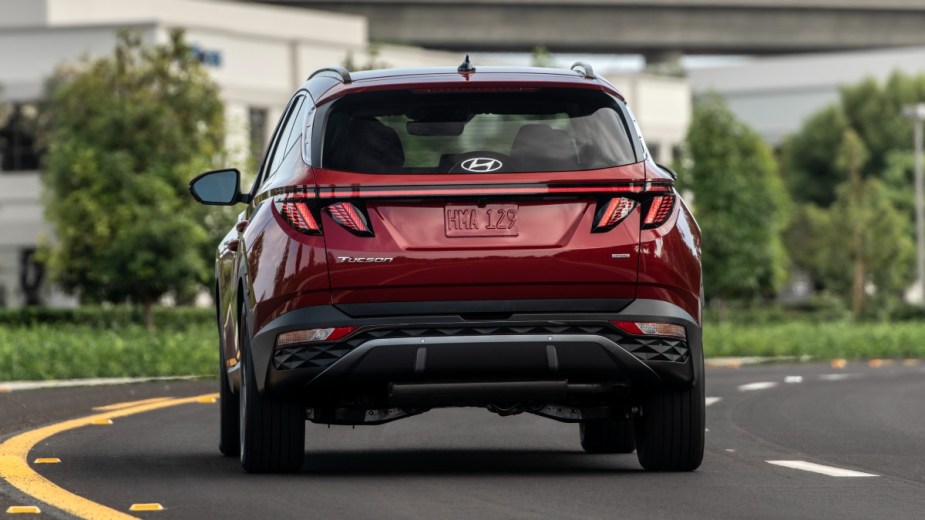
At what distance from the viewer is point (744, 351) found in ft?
113

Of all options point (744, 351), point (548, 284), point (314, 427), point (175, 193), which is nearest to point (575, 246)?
point (548, 284)

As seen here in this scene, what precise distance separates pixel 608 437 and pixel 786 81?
92.5 m

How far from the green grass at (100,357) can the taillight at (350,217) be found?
44.2 feet

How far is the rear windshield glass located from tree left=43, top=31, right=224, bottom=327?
2701 cm

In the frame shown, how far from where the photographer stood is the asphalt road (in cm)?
806

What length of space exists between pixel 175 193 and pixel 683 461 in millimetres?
28813

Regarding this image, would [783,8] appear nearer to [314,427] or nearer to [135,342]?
[135,342]

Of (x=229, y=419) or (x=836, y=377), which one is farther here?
(x=836, y=377)

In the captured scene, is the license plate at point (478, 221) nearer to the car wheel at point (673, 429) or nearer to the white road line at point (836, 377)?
the car wheel at point (673, 429)

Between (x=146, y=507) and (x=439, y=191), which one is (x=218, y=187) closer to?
(x=439, y=191)

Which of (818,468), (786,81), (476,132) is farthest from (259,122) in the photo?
(476,132)

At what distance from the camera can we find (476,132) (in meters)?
9.11

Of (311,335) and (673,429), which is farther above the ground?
(311,335)

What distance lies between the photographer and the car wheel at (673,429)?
935cm
